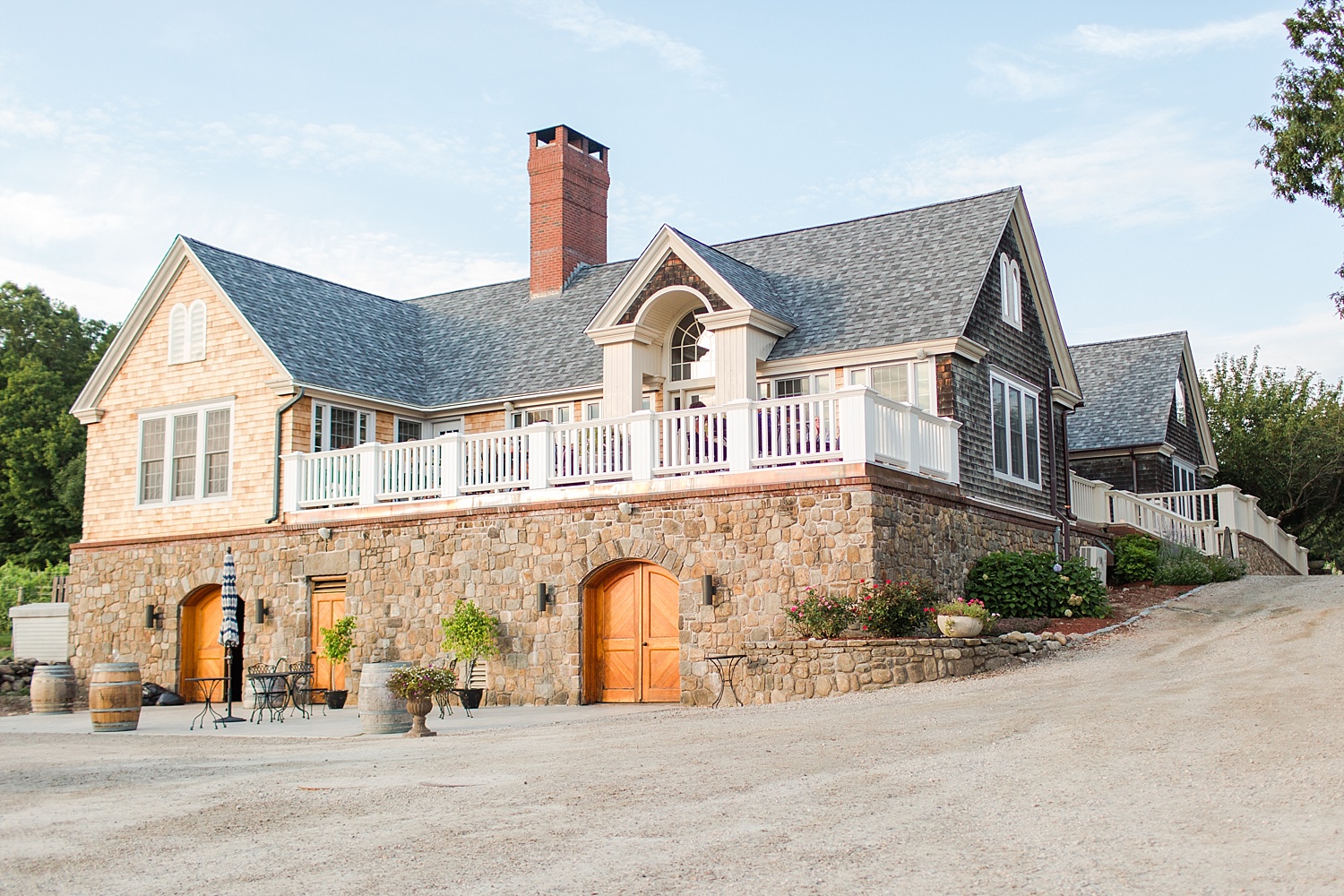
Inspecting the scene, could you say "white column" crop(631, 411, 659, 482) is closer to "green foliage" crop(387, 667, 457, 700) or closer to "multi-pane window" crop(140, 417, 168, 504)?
"green foliage" crop(387, 667, 457, 700)

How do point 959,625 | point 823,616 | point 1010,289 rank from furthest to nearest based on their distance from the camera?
point 1010,289, point 823,616, point 959,625

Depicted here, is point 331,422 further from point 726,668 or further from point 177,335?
point 726,668

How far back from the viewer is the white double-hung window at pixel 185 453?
77.9 feet

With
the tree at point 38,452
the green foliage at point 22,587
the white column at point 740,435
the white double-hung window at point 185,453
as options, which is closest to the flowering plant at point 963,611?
the white column at point 740,435

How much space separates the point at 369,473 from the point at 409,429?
3.86 m

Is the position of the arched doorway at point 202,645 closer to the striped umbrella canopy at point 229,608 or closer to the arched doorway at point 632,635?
the striped umbrella canopy at point 229,608

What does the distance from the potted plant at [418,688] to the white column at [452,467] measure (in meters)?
5.31

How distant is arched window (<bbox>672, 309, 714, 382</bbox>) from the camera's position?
21734 mm

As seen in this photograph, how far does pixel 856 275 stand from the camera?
22266mm

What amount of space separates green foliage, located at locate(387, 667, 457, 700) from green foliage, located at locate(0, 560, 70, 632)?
24.2m

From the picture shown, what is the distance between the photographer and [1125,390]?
30641 millimetres

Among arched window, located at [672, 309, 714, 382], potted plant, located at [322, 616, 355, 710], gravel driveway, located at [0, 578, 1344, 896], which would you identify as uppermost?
arched window, located at [672, 309, 714, 382]

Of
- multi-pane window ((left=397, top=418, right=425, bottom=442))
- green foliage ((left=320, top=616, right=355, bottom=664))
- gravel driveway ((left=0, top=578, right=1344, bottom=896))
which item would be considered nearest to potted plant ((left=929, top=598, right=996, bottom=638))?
gravel driveway ((left=0, top=578, right=1344, bottom=896))

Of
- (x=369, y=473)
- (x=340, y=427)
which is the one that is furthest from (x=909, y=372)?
(x=340, y=427)
